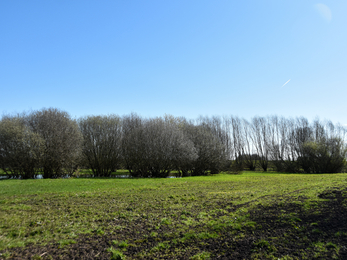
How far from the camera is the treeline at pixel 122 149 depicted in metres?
31.1

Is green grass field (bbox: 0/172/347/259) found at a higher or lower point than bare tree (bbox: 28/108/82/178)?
lower

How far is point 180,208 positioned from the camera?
1002cm

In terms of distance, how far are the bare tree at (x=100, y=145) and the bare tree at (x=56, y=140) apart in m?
6.27

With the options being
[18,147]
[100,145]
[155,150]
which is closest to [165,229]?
[155,150]

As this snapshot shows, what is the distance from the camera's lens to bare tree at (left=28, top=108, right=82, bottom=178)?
32.0m

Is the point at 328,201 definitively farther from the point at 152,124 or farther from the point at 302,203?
the point at 152,124

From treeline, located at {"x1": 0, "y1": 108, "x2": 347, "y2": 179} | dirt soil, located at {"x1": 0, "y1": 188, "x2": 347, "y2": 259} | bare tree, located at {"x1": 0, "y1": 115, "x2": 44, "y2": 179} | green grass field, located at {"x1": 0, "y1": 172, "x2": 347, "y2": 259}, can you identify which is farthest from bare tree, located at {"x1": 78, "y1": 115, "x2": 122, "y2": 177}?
dirt soil, located at {"x1": 0, "y1": 188, "x2": 347, "y2": 259}

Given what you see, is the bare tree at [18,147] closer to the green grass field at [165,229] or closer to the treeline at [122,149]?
the treeline at [122,149]

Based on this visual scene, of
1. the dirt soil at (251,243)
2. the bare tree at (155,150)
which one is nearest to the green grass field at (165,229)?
the dirt soil at (251,243)

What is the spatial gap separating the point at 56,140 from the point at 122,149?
12.0m

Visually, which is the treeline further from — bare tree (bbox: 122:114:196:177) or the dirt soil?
the dirt soil

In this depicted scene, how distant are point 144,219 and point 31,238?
3747 mm

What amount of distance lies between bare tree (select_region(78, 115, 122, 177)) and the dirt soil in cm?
3642

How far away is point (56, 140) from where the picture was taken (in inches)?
1275
